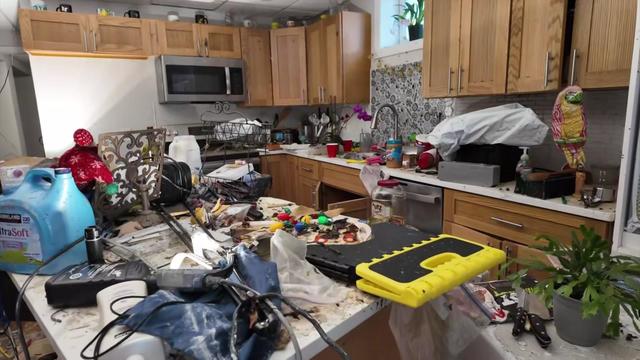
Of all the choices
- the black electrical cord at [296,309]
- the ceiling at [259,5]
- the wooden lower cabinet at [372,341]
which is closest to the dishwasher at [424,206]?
the wooden lower cabinet at [372,341]

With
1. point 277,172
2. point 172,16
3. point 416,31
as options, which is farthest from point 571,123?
point 172,16

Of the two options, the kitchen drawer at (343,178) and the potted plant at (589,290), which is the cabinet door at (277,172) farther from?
the potted plant at (589,290)

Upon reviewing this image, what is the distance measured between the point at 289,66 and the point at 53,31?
6.96 feet

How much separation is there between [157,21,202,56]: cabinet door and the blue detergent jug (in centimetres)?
301

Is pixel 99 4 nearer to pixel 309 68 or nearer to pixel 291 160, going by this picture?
pixel 309 68

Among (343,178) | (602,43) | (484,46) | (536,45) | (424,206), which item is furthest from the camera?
(343,178)

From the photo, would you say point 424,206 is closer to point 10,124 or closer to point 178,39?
point 178,39

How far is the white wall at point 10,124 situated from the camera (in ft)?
11.8

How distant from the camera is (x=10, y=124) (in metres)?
3.66

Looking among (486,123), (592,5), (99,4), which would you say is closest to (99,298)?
(486,123)

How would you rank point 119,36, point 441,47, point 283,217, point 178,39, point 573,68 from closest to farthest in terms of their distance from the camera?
point 283,217 → point 573,68 → point 441,47 → point 119,36 → point 178,39

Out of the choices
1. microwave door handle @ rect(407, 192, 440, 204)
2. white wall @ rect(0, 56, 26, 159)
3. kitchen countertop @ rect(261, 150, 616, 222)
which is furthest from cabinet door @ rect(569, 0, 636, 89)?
white wall @ rect(0, 56, 26, 159)

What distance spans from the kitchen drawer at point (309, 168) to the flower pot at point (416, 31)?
4.38 ft

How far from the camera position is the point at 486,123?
191 centimetres
